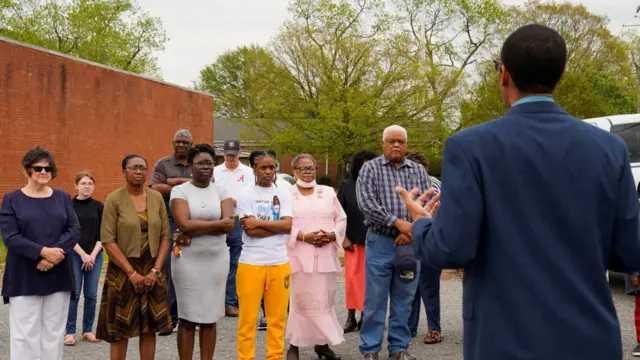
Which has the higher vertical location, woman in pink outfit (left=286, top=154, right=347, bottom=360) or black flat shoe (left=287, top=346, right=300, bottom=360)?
woman in pink outfit (left=286, top=154, right=347, bottom=360)

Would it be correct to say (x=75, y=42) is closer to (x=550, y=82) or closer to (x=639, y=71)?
(x=639, y=71)

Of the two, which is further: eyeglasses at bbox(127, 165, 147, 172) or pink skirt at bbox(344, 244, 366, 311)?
pink skirt at bbox(344, 244, 366, 311)

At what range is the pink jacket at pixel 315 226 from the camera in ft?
23.6

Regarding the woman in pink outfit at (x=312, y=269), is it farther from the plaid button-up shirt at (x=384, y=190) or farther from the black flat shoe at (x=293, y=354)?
the plaid button-up shirt at (x=384, y=190)

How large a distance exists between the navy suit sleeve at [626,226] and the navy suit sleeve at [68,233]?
4.75 m

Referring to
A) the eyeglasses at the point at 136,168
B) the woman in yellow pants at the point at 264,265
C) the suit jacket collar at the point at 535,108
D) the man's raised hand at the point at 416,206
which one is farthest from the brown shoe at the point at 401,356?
the suit jacket collar at the point at 535,108

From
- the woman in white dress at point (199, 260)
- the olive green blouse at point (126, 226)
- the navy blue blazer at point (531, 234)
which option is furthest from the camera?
the woman in white dress at point (199, 260)

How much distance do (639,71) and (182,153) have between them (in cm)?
4299

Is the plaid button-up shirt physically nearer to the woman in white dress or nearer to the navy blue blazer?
the woman in white dress

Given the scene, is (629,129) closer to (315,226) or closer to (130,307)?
(315,226)

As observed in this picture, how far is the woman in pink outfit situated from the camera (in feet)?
23.3

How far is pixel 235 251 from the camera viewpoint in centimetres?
966

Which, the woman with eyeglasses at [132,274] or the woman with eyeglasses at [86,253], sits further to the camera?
the woman with eyeglasses at [86,253]

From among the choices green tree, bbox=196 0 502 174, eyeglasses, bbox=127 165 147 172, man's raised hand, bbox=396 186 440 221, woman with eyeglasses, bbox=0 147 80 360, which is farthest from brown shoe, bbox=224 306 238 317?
green tree, bbox=196 0 502 174
